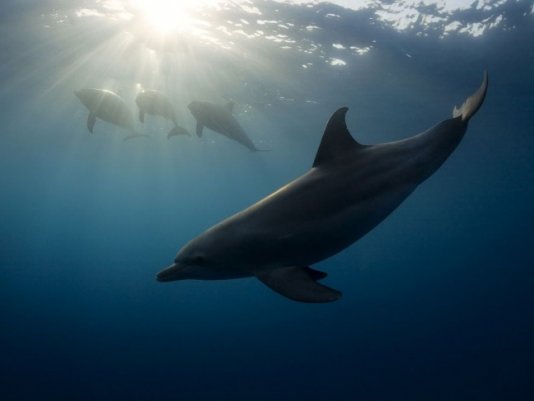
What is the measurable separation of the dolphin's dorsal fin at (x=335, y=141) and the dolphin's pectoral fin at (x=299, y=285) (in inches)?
45.1

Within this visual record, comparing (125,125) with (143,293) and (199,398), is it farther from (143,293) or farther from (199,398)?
(143,293)

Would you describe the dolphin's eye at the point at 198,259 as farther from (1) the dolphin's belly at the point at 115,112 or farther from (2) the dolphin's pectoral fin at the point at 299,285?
(1) the dolphin's belly at the point at 115,112

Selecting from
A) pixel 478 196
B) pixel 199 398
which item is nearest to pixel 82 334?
pixel 199 398

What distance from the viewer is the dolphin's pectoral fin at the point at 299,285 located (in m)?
3.19

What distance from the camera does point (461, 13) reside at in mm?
13750

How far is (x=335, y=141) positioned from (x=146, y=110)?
6285mm

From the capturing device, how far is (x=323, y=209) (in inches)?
143

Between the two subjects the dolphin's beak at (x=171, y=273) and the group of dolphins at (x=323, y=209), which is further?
the dolphin's beak at (x=171, y=273)

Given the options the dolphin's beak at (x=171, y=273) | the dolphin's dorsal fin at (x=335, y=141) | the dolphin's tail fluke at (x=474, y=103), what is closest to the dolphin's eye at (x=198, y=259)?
the dolphin's beak at (x=171, y=273)

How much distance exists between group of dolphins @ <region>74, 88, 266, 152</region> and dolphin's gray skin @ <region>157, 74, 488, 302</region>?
510 centimetres

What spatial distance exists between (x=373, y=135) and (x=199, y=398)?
23.5 metres

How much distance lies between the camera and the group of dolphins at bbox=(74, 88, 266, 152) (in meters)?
7.94

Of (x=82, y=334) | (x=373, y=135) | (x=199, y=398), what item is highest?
(x=373, y=135)

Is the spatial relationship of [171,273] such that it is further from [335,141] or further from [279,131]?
[279,131]
